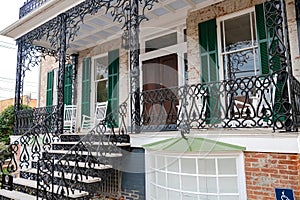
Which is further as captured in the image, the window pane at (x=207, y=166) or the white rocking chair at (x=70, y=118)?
the white rocking chair at (x=70, y=118)

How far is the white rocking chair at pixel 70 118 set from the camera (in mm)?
6918

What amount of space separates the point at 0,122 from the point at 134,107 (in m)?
7.70

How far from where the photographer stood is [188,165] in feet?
10.8

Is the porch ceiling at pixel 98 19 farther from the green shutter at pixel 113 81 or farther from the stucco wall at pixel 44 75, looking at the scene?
the stucco wall at pixel 44 75

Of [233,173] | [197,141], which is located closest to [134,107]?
[197,141]

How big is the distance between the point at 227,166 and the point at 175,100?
4.29ft

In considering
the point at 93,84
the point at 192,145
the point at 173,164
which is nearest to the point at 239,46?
the point at 192,145

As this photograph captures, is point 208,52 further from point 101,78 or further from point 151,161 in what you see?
point 101,78

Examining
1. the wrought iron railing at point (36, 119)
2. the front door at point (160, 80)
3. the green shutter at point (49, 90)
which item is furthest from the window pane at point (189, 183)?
the green shutter at point (49, 90)

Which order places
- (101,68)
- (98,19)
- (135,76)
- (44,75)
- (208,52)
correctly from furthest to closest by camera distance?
(44,75)
(101,68)
(98,19)
(208,52)
(135,76)

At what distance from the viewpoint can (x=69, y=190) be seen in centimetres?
333

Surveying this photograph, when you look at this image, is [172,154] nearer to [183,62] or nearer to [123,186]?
[123,186]

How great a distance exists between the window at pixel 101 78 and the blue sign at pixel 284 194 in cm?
537

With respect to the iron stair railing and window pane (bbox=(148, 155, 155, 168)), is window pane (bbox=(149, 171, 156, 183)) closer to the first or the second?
window pane (bbox=(148, 155, 155, 168))
